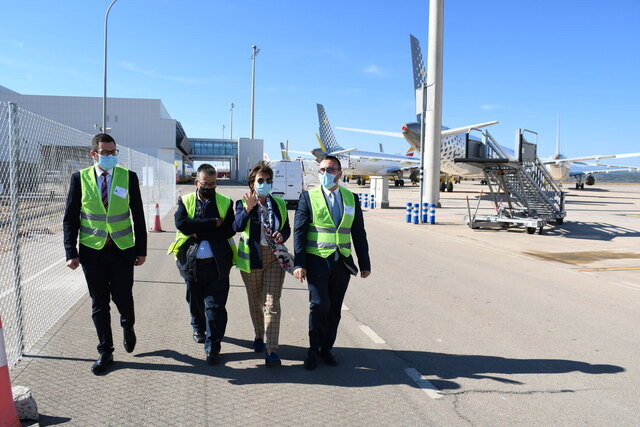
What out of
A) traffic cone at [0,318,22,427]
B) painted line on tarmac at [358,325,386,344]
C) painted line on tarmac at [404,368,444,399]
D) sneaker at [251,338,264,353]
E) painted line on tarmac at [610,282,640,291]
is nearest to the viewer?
traffic cone at [0,318,22,427]

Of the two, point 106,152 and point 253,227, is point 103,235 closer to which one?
point 106,152

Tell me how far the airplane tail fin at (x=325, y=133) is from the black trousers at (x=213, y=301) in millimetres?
54401

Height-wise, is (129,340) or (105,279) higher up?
(105,279)

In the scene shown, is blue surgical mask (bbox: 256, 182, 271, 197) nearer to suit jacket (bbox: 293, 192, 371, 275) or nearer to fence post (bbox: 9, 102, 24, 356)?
suit jacket (bbox: 293, 192, 371, 275)

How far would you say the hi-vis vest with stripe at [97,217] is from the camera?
4.21 m

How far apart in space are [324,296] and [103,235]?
1.93 metres

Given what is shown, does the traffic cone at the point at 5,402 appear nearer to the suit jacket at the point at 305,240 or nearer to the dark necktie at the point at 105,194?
the dark necktie at the point at 105,194

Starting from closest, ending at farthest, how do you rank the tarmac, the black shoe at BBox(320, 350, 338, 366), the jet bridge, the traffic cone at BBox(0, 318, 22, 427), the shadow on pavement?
the traffic cone at BBox(0, 318, 22, 427) < the tarmac < the shadow on pavement < the black shoe at BBox(320, 350, 338, 366) < the jet bridge

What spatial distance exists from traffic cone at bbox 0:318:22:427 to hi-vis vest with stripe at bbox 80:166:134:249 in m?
1.21

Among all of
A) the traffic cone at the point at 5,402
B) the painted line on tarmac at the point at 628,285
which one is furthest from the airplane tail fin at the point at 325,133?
the traffic cone at the point at 5,402

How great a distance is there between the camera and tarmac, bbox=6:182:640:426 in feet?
11.6

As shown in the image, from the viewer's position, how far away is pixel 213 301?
4445 millimetres

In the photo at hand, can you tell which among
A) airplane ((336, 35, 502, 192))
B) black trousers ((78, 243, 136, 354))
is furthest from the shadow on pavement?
airplane ((336, 35, 502, 192))

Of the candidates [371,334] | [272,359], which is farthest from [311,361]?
[371,334]
